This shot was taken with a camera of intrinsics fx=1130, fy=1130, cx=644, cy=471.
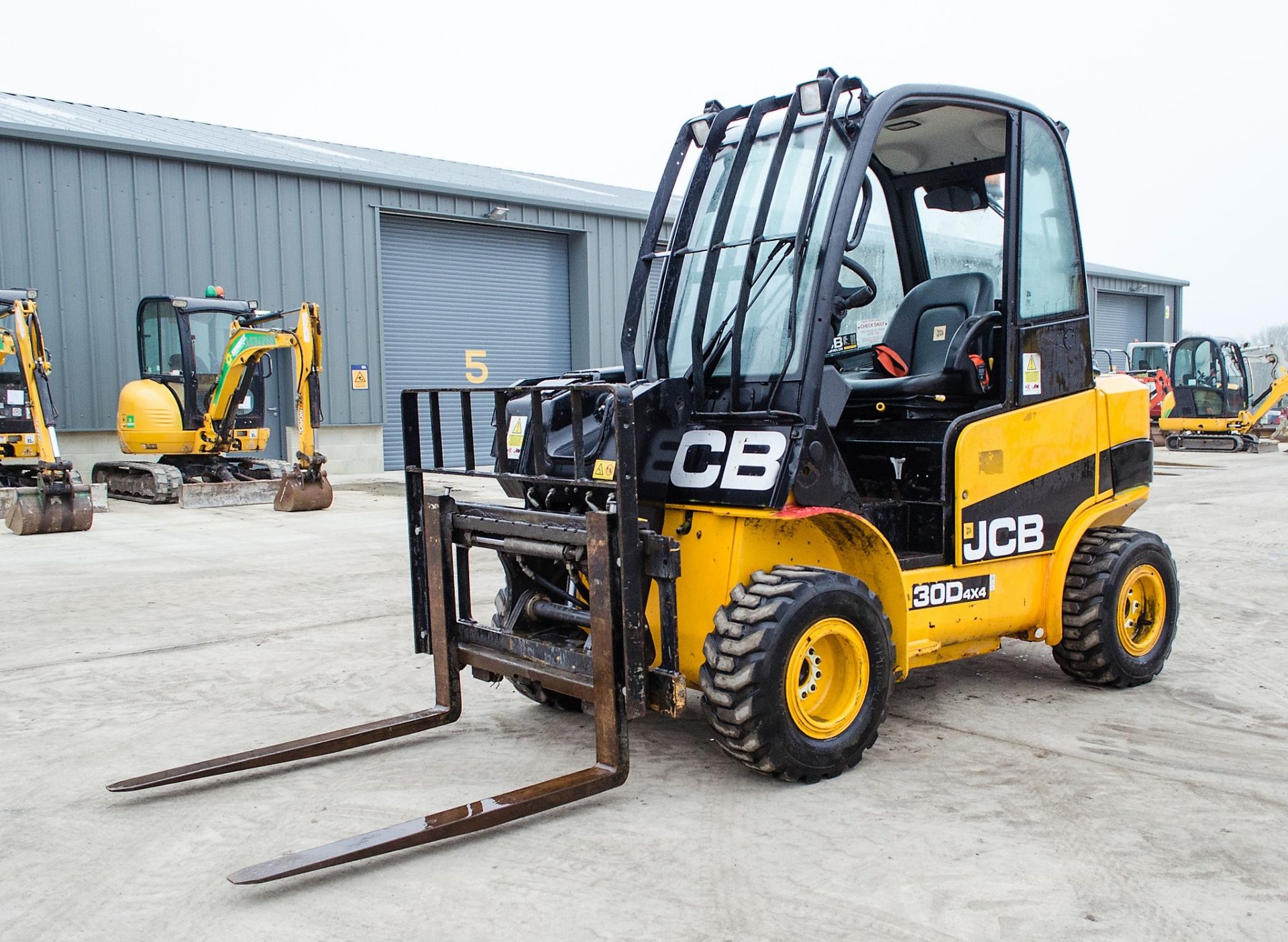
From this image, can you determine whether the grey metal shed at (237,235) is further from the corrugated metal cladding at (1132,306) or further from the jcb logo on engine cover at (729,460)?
the corrugated metal cladding at (1132,306)

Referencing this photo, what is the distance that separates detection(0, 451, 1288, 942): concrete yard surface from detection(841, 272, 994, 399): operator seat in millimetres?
1433

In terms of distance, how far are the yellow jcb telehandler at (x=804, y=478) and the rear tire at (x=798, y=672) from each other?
0.01m

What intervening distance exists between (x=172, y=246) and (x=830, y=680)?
17.0 m

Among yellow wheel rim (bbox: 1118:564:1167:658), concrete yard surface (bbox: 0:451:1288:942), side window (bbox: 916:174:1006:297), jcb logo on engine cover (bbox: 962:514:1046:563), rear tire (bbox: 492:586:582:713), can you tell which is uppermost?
side window (bbox: 916:174:1006:297)

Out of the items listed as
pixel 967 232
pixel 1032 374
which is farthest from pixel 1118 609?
pixel 967 232

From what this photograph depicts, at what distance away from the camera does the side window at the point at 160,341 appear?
54.8ft

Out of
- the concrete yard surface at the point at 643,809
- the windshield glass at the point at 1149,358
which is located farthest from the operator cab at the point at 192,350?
the windshield glass at the point at 1149,358

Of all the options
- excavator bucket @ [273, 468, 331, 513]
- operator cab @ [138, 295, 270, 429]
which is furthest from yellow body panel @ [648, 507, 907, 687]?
operator cab @ [138, 295, 270, 429]

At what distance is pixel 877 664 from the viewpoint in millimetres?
4223

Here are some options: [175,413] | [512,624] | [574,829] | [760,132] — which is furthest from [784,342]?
[175,413]

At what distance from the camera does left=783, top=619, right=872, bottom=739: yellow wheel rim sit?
13.3 ft

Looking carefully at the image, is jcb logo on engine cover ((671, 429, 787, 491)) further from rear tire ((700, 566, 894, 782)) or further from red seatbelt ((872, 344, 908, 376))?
red seatbelt ((872, 344, 908, 376))

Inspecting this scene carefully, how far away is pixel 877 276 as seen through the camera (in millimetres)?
5809

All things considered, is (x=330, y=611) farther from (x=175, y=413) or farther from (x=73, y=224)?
(x=73, y=224)
